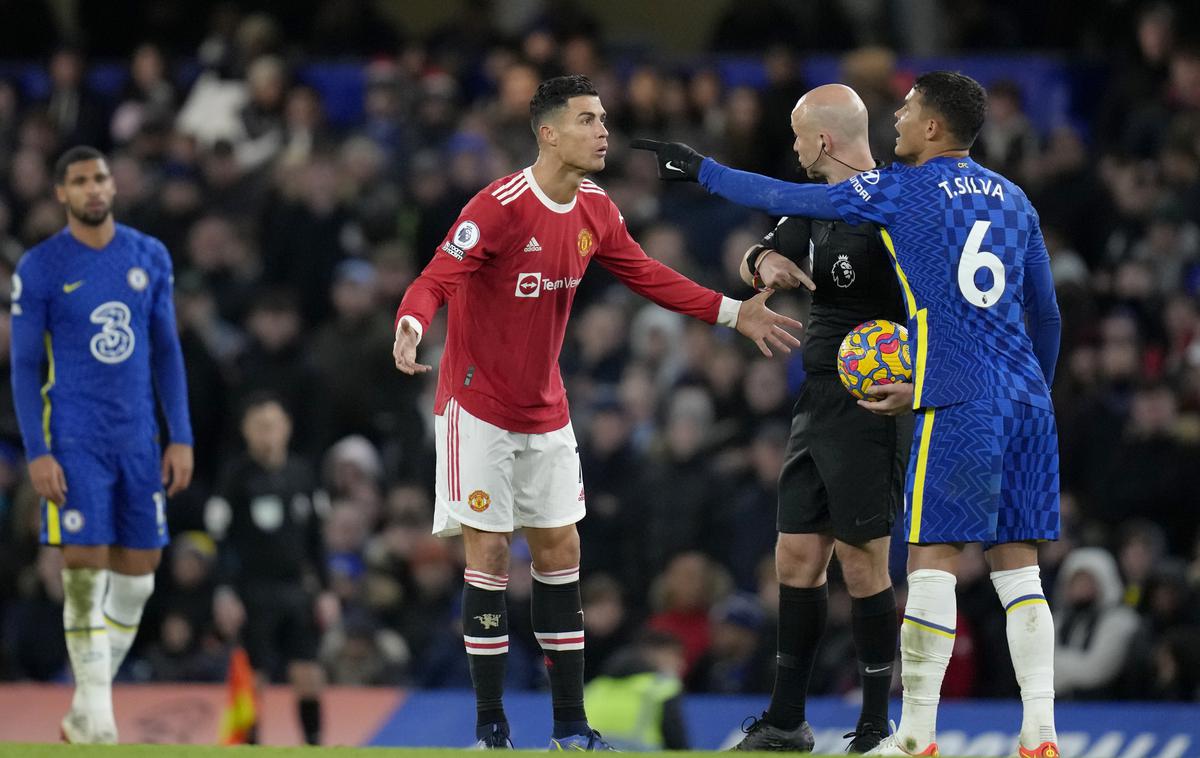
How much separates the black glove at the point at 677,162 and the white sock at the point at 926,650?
1.87 metres

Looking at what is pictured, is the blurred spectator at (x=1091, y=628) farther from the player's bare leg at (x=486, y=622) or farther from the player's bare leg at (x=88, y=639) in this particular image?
the player's bare leg at (x=88, y=639)

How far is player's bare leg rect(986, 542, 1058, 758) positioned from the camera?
7.35 meters

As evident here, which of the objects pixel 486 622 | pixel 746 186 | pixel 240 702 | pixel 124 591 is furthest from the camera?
pixel 240 702

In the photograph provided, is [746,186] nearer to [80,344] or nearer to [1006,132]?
[80,344]

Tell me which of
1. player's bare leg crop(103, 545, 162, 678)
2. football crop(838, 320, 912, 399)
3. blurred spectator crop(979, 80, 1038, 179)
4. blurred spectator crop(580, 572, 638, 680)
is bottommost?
blurred spectator crop(580, 572, 638, 680)

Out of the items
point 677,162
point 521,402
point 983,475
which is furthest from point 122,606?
point 983,475

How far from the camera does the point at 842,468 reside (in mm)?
8047

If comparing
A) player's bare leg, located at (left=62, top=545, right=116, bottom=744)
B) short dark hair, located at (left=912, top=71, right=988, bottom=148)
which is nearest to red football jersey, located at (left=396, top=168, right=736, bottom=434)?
short dark hair, located at (left=912, top=71, right=988, bottom=148)

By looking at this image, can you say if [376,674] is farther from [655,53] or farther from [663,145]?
[655,53]

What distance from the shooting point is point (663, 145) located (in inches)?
320

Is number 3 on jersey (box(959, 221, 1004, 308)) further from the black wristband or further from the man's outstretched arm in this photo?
the black wristband

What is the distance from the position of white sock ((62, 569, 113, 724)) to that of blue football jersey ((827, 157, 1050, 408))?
4238mm

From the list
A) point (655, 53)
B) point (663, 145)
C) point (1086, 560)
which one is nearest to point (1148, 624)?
point (1086, 560)

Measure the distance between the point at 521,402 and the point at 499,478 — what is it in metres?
0.33
